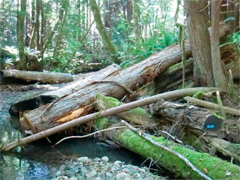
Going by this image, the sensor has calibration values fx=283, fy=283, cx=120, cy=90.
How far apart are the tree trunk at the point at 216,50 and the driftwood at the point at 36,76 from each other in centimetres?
579

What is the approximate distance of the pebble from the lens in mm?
2968

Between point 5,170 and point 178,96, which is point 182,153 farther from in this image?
point 5,170

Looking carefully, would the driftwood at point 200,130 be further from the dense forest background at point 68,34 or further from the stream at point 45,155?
the dense forest background at point 68,34

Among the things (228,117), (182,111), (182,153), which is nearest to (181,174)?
(182,153)

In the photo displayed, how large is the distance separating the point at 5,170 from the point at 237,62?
393 centimetres

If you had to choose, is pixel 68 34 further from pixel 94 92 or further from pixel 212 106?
pixel 212 106

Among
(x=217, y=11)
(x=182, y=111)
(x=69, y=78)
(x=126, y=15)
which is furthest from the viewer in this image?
(x=126, y=15)

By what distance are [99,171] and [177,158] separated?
88cm

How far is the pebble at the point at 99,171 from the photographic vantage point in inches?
117

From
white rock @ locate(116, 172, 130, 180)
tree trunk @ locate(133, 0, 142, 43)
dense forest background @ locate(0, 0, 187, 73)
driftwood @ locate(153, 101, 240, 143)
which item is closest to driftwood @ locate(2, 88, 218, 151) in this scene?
driftwood @ locate(153, 101, 240, 143)

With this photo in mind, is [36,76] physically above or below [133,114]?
below

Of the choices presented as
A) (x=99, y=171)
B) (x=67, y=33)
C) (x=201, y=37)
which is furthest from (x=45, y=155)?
(x=67, y=33)

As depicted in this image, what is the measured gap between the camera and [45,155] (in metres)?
3.74

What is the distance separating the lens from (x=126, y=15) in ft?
51.9
